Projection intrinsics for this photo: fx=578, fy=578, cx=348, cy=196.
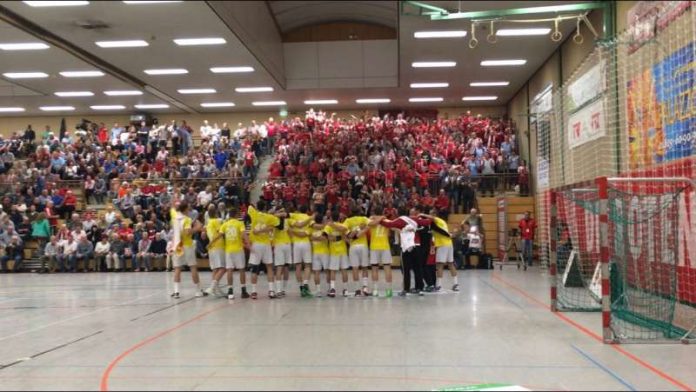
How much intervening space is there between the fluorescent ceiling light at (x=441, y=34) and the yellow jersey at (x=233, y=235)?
883 cm

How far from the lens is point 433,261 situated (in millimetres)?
12750

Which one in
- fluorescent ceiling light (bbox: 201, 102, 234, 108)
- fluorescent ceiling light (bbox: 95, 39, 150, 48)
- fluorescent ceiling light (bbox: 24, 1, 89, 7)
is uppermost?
fluorescent ceiling light (bbox: 201, 102, 234, 108)

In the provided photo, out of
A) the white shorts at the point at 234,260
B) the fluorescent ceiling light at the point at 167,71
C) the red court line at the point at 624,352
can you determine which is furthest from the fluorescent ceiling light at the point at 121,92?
the red court line at the point at 624,352

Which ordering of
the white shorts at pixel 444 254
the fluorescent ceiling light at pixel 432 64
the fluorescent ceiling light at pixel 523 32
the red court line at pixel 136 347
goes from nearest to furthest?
the red court line at pixel 136 347, the white shorts at pixel 444 254, the fluorescent ceiling light at pixel 523 32, the fluorescent ceiling light at pixel 432 64

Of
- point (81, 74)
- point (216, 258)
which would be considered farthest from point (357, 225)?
point (81, 74)

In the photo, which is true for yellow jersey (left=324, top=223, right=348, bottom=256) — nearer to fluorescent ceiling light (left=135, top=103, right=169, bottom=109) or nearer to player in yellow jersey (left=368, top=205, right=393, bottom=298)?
player in yellow jersey (left=368, top=205, right=393, bottom=298)

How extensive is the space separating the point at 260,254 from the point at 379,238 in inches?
97.7

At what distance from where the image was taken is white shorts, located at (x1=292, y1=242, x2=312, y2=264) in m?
12.1

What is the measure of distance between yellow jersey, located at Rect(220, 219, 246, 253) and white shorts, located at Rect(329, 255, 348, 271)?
6.31ft

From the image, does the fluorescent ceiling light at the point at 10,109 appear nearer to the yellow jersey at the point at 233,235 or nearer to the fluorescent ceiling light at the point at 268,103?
the fluorescent ceiling light at the point at 268,103

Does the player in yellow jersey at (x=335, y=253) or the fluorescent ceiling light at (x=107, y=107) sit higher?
the fluorescent ceiling light at (x=107, y=107)

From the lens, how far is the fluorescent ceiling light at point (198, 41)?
58.4 feet

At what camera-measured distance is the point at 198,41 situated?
59.0 ft

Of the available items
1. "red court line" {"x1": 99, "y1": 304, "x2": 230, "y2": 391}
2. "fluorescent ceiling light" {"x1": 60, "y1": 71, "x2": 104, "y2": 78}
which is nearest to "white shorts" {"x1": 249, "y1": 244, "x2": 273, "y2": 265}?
"red court line" {"x1": 99, "y1": 304, "x2": 230, "y2": 391}
